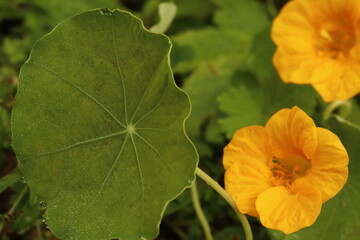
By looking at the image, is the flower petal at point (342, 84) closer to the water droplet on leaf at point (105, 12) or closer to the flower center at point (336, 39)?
the flower center at point (336, 39)

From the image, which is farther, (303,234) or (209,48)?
(209,48)

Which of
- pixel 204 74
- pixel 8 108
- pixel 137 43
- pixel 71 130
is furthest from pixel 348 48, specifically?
pixel 8 108

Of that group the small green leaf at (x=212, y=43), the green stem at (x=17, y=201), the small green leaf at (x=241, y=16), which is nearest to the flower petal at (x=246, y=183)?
the green stem at (x=17, y=201)

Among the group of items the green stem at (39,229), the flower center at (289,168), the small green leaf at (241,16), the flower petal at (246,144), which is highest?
the flower petal at (246,144)

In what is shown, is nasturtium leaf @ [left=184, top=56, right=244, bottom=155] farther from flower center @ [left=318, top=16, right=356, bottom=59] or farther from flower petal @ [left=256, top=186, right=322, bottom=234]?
flower petal @ [left=256, top=186, right=322, bottom=234]

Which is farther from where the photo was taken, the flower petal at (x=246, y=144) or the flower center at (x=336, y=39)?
the flower center at (x=336, y=39)

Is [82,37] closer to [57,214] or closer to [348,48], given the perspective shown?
[57,214]
